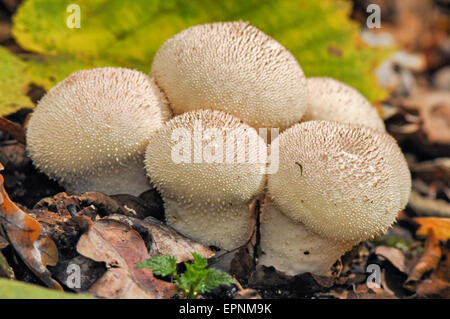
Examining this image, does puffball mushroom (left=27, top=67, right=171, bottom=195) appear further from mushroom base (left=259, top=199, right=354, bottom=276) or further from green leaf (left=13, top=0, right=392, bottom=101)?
green leaf (left=13, top=0, right=392, bottom=101)

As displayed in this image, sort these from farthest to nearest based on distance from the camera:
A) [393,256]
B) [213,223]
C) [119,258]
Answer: [393,256] → [213,223] → [119,258]

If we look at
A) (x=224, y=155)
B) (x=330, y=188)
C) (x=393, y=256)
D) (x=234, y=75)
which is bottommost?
(x=393, y=256)

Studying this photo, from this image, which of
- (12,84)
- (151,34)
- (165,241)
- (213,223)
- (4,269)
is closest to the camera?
(4,269)

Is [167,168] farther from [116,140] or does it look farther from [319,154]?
[319,154]

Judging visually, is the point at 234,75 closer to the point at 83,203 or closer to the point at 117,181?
the point at 117,181

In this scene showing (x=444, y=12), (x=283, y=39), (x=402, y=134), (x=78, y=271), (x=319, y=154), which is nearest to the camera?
(x=78, y=271)

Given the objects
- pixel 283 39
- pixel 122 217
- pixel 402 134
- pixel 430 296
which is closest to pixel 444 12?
pixel 402 134

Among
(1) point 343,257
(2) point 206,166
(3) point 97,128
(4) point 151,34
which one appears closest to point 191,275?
(2) point 206,166

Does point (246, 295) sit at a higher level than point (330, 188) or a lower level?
lower
